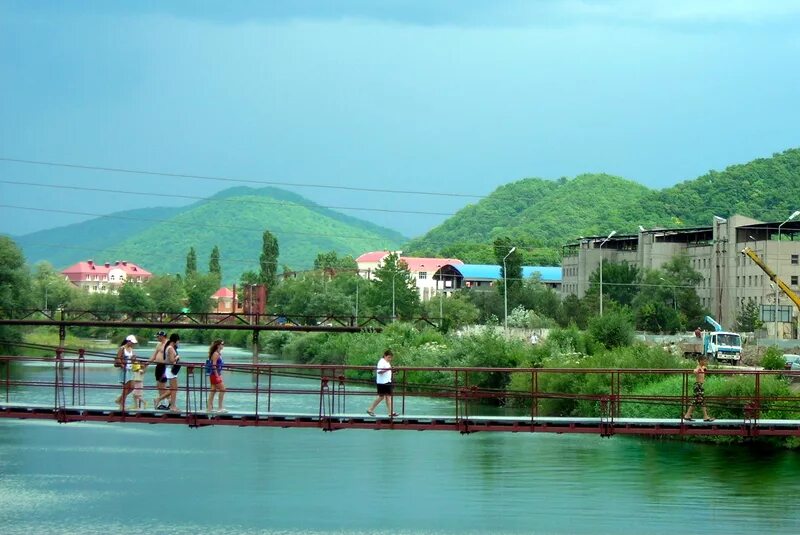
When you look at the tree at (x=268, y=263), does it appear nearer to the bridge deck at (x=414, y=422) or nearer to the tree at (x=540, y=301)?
the tree at (x=540, y=301)

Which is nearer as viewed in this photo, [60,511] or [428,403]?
[60,511]

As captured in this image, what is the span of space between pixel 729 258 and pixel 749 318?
15.5m

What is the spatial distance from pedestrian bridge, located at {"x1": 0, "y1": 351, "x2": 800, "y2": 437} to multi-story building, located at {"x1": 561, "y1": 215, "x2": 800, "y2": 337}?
42541mm

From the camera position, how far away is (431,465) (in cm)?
5041

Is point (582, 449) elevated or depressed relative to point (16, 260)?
depressed

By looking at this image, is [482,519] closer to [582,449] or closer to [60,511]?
[60,511]

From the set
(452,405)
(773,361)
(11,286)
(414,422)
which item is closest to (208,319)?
(11,286)

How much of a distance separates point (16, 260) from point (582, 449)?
65093 mm

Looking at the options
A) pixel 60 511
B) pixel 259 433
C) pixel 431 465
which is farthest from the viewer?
pixel 259 433

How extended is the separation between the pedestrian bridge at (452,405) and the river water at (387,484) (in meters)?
1.87

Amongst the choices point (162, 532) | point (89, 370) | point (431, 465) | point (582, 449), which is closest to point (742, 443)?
point (582, 449)

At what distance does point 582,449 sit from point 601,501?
41.9 feet

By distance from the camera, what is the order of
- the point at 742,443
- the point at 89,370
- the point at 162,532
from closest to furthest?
the point at 162,532 < the point at 742,443 < the point at 89,370

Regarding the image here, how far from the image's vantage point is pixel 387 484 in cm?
4559
